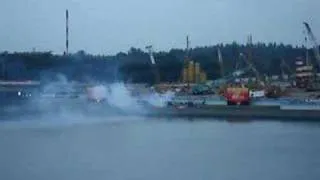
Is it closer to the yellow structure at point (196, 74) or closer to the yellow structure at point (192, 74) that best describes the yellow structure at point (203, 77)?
the yellow structure at point (192, 74)

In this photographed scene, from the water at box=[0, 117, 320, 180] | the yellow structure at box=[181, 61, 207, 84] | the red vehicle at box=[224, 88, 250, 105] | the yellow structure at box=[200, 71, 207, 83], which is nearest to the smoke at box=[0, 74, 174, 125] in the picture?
the red vehicle at box=[224, 88, 250, 105]

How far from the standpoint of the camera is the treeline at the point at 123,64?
139 ft

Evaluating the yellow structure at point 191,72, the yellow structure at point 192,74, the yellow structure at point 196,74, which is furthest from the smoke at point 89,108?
the yellow structure at point 196,74

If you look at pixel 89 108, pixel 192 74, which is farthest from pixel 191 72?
pixel 89 108

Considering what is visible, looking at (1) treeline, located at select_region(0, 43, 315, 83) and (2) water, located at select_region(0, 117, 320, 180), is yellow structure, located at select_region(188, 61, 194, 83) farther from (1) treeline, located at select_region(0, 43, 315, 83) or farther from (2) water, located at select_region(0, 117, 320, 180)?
(2) water, located at select_region(0, 117, 320, 180)

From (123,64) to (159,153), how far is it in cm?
3600

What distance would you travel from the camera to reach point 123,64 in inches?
1815

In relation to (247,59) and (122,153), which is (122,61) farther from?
(122,153)

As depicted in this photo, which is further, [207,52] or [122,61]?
[207,52]

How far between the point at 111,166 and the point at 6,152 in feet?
9.13

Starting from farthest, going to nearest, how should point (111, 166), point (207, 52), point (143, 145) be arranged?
point (207, 52), point (143, 145), point (111, 166)

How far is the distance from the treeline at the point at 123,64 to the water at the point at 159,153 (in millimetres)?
25075

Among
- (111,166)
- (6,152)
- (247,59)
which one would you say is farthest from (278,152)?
(247,59)

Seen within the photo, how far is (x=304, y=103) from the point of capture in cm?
2370
